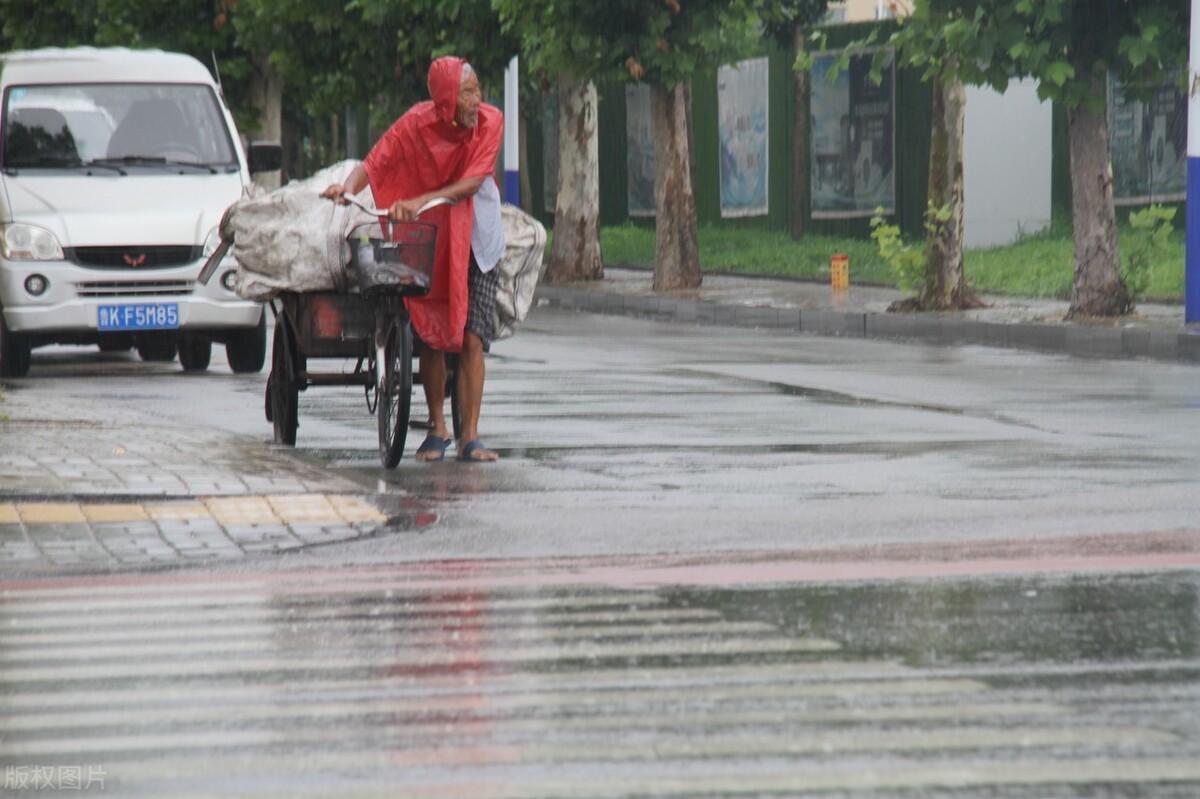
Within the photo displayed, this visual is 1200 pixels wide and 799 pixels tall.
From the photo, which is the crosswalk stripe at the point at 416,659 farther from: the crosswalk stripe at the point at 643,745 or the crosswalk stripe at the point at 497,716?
the crosswalk stripe at the point at 643,745

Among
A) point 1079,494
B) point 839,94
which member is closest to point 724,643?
point 1079,494

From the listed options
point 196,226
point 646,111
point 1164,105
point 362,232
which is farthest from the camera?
point 646,111

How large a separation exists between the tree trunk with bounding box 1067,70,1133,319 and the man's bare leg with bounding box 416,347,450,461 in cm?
1021

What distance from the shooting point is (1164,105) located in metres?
28.4

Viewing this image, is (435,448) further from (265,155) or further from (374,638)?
(265,155)

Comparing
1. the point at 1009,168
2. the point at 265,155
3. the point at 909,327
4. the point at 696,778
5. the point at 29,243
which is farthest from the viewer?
the point at 1009,168

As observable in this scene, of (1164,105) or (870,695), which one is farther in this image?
(1164,105)

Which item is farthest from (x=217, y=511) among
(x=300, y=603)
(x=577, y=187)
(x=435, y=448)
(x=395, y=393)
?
(x=577, y=187)

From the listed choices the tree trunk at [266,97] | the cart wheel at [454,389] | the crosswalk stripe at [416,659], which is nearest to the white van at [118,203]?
the cart wheel at [454,389]

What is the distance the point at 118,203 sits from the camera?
1582cm

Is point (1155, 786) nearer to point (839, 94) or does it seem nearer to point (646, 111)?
point (839, 94)

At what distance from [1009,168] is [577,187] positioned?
5418mm

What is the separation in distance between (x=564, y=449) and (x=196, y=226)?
5568 mm

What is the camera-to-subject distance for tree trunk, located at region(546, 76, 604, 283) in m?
29.2
